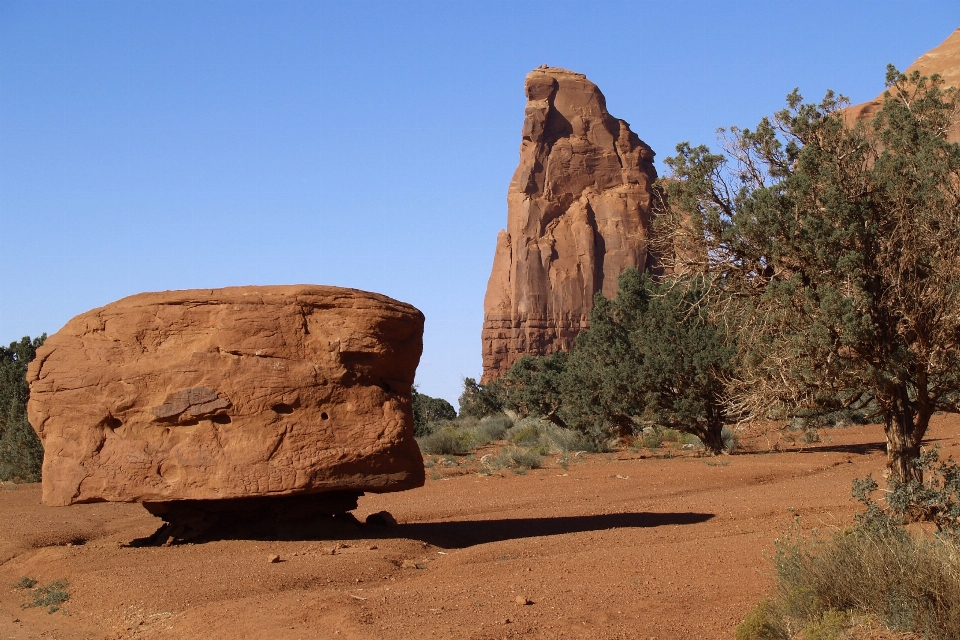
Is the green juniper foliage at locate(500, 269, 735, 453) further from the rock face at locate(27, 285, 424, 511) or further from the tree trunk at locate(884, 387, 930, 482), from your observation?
the rock face at locate(27, 285, 424, 511)

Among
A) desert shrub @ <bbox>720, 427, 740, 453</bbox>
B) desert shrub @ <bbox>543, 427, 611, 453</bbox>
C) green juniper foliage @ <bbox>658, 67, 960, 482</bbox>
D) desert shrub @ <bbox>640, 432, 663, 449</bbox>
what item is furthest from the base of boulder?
desert shrub @ <bbox>640, 432, 663, 449</bbox>

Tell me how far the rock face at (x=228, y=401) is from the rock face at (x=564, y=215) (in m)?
62.6

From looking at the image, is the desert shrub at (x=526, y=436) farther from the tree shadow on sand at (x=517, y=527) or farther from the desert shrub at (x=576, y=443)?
the tree shadow on sand at (x=517, y=527)

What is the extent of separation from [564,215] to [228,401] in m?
65.8

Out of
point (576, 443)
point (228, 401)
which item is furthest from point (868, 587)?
point (576, 443)

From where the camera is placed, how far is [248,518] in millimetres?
11328

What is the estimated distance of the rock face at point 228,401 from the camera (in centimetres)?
1019

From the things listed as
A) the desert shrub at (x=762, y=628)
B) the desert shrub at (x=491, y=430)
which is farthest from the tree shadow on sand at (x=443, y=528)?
the desert shrub at (x=491, y=430)

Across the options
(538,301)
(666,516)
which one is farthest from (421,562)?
(538,301)

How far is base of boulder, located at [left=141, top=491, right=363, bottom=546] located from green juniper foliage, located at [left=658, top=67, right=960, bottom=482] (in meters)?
5.39

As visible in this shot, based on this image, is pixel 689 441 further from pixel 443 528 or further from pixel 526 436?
pixel 443 528

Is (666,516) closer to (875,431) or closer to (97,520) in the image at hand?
(97,520)

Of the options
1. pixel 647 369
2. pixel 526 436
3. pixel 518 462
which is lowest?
pixel 518 462

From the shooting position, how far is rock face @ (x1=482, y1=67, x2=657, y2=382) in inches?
2889
